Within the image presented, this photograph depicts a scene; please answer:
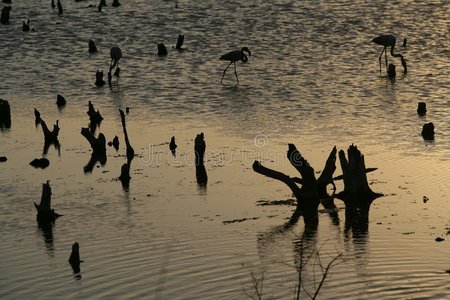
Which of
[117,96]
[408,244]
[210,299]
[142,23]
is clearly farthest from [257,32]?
[210,299]

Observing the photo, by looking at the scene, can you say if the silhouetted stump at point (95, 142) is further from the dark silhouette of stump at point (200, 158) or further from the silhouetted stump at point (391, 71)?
the silhouetted stump at point (391, 71)

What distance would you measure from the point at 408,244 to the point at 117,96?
15497mm

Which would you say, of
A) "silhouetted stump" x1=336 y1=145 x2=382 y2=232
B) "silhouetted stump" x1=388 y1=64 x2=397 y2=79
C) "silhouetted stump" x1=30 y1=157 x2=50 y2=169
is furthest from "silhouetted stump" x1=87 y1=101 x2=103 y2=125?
"silhouetted stump" x1=388 y1=64 x2=397 y2=79

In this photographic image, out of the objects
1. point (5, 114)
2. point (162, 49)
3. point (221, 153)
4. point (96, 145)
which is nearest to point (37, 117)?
point (5, 114)

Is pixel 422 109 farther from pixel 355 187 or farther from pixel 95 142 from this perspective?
pixel 95 142

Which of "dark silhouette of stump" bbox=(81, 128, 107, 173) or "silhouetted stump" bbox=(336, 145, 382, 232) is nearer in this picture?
"silhouetted stump" bbox=(336, 145, 382, 232)

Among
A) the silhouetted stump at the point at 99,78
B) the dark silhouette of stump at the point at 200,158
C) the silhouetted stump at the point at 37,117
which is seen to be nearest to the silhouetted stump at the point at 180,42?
the silhouetted stump at the point at 99,78

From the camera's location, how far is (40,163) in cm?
2442

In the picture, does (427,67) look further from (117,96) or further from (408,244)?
(408,244)

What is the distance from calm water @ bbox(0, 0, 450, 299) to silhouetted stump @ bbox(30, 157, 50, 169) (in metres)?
0.27

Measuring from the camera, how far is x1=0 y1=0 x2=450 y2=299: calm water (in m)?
17.1

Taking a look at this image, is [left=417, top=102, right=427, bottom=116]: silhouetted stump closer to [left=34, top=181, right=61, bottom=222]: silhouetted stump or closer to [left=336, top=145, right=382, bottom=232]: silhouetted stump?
[left=336, top=145, right=382, bottom=232]: silhouetted stump

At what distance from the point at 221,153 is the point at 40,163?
12.6ft

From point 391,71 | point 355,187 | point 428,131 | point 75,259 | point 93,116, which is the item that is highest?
point 391,71
